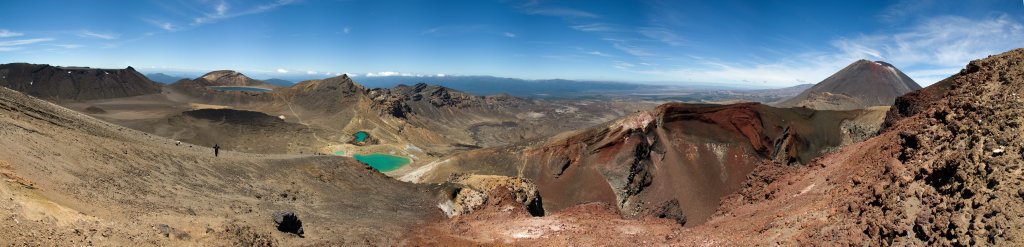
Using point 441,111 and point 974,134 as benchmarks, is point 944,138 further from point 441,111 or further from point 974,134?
point 441,111

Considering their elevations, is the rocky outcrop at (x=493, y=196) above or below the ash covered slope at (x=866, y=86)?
below

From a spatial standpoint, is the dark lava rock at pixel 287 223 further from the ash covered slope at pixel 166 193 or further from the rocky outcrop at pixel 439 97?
the rocky outcrop at pixel 439 97

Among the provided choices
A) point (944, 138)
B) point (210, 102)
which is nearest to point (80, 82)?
point (210, 102)

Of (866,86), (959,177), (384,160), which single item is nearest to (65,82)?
(384,160)

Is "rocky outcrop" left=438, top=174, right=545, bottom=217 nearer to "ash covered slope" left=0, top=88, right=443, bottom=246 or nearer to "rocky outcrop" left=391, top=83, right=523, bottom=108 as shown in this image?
"ash covered slope" left=0, top=88, right=443, bottom=246

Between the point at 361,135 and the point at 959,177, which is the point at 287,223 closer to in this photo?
the point at 959,177

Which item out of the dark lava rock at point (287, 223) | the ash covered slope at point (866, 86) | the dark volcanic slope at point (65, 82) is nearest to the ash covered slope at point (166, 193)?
the dark lava rock at point (287, 223)

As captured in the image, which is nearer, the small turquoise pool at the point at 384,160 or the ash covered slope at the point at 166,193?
the ash covered slope at the point at 166,193
